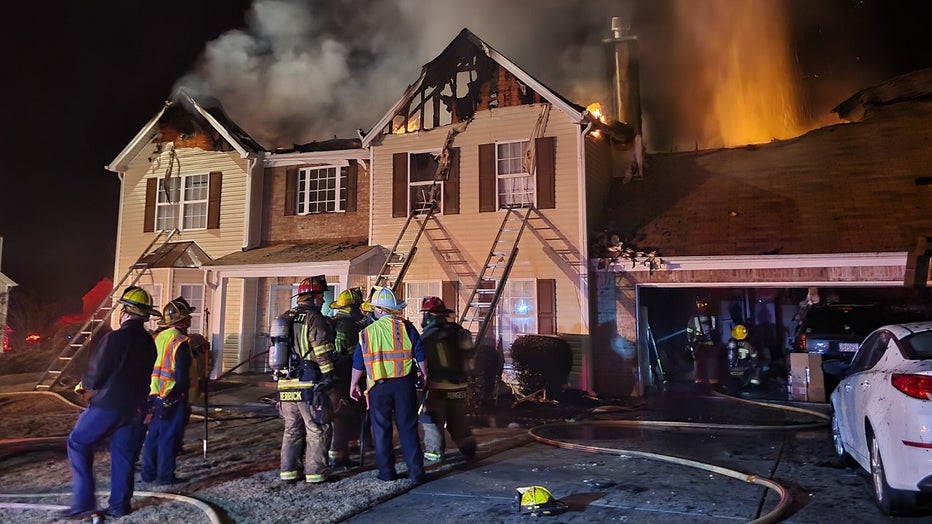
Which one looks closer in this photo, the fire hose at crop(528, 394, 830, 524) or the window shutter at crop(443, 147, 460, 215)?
the fire hose at crop(528, 394, 830, 524)

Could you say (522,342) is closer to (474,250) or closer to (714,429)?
(474,250)

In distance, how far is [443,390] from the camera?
6594 millimetres

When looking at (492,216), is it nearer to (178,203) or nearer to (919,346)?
(178,203)

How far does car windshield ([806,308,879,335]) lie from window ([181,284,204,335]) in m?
13.5

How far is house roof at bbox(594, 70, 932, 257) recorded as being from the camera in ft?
36.7

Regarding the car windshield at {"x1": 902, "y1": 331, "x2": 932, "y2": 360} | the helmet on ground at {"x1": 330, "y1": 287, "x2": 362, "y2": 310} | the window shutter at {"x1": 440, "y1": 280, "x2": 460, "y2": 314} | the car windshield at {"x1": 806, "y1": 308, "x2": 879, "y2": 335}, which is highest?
the window shutter at {"x1": 440, "y1": 280, "x2": 460, "y2": 314}

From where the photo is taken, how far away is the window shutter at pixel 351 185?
594 inches

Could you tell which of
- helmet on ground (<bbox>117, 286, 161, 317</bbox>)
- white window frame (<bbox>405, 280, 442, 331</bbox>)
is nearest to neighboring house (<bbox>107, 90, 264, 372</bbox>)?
white window frame (<bbox>405, 280, 442, 331</bbox>)

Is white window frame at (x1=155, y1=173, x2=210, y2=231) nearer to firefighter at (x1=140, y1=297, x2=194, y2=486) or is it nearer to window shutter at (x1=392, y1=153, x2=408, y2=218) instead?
window shutter at (x1=392, y1=153, x2=408, y2=218)

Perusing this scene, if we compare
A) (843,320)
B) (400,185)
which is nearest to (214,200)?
(400,185)

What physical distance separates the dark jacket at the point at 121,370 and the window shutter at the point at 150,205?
41.5 feet

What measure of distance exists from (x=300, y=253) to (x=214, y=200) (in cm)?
340

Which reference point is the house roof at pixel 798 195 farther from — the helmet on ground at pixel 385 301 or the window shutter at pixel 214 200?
the window shutter at pixel 214 200

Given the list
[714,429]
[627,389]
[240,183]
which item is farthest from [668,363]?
[240,183]
